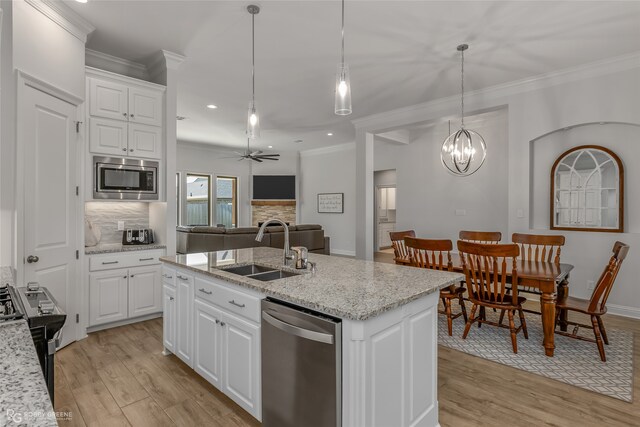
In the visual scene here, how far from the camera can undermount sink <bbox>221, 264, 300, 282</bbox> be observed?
234cm

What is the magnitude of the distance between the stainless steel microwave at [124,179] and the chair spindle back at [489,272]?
3.24 meters

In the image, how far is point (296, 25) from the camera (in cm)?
313

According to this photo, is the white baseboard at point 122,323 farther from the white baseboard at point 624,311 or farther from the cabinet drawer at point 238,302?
the white baseboard at point 624,311

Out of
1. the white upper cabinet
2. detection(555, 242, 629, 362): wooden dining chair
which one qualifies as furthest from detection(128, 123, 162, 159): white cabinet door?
detection(555, 242, 629, 362): wooden dining chair

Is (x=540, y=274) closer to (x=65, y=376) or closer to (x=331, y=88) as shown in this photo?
(x=331, y=88)

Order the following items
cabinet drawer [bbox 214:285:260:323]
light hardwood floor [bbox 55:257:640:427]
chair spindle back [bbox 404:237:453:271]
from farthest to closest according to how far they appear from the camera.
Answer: chair spindle back [bbox 404:237:453:271], light hardwood floor [bbox 55:257:640:427], cabinet drawer [bbox 214:285:260:323]

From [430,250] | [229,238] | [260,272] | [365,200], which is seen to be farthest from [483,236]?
[229,238]

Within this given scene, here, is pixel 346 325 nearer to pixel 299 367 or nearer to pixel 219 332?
pixel 299 367

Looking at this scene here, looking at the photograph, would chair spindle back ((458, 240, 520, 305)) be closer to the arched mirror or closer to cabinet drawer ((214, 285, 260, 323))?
the arched mirror

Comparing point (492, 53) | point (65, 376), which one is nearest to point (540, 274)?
point (492, 53)

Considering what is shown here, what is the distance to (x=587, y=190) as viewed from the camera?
419 centimetres

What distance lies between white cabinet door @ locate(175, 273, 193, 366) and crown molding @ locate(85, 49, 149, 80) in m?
2.74

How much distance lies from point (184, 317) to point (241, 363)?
79 cm

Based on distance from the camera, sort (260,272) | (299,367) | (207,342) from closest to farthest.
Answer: (299,367) → (207,342) → (260,272)
